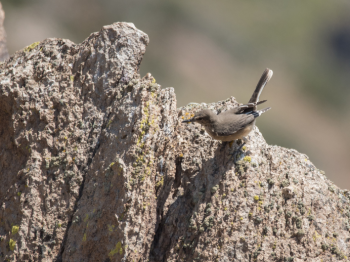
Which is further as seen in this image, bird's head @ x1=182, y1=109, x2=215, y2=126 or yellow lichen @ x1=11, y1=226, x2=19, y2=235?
bird's head @ x1=182, y1=109, x2=215, y2=126

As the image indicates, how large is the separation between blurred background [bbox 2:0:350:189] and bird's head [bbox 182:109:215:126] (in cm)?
2060

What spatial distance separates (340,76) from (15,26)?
30480 millimetres

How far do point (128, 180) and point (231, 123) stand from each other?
2.14m

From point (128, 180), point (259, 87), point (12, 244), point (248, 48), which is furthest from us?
point (248, 48)

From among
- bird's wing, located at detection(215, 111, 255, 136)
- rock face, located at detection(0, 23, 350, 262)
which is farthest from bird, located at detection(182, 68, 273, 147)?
rock face, located at detection(0, 23, 350, 262)

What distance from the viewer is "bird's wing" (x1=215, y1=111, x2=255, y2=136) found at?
20.7 ft

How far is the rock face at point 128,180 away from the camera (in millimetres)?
5516

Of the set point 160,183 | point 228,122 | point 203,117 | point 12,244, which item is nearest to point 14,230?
point 12,244

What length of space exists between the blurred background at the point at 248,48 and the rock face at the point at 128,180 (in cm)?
2083

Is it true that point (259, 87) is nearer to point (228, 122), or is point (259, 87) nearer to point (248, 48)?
point (228, 122)

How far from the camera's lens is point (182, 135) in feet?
21.9

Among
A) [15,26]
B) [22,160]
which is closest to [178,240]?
[22,160]

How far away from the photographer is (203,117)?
654cm

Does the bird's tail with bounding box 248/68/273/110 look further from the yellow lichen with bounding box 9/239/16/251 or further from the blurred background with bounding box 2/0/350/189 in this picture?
the blurred background with bounding box 2/0/350/189
